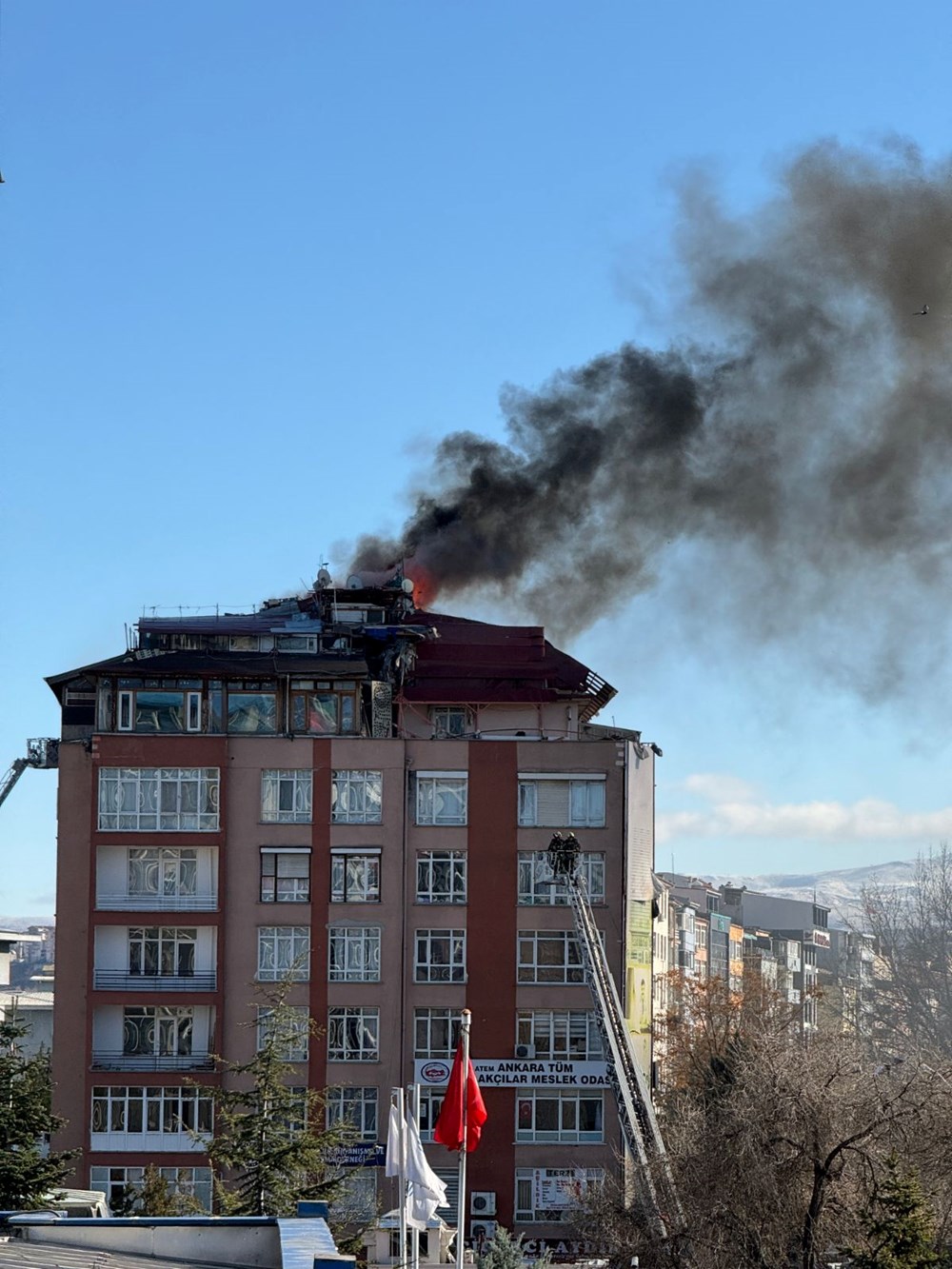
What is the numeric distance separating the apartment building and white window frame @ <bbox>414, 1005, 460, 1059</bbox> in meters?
0.06

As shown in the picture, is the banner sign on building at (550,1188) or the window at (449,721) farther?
the window at (449,721)

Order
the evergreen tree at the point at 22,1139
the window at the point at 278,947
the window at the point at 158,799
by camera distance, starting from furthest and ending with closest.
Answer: the window at the point at 158,799 < the window at the point at 278,947 < the evergreen tree at the point at 22,1139

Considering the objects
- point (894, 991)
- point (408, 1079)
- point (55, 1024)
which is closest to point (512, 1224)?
point (408, 1079)

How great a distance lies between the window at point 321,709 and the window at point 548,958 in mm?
9157

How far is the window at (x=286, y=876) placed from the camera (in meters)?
66.3

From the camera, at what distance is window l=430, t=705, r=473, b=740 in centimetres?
7156

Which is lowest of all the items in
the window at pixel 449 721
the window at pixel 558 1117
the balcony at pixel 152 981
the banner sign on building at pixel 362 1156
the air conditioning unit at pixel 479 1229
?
the air conditioning unit at pixel 479 1229

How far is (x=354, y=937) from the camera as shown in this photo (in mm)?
66062

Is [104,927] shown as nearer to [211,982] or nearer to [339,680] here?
[211,982]

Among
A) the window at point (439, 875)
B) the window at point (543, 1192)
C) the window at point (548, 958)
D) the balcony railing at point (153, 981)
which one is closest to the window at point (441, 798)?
the window at point (439, 875)

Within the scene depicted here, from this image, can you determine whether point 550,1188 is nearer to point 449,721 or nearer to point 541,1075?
point 541,1075

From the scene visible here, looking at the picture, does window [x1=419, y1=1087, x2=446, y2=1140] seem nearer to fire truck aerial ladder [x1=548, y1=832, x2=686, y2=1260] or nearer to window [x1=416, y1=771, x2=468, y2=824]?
fire truck aerial ladder [x1=548, y1=832, x2=686, y2=1260]

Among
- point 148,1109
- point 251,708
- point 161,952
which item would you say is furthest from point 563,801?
point 148,1109

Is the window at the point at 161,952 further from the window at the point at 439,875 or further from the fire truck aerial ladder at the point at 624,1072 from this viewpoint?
the fire truck aerial ladder at the point at 624,1072
